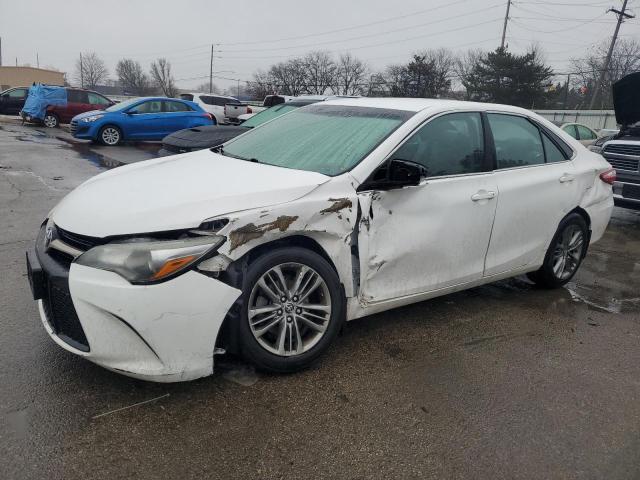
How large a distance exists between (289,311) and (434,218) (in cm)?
123

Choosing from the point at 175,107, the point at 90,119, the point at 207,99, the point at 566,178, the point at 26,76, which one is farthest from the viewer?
the point at 26,76

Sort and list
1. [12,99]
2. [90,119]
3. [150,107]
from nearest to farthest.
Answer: [90,119] → [150,107] → [12,99]

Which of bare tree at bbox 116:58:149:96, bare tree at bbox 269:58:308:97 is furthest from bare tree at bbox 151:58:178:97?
bare tree at bbox 269:58:308:97

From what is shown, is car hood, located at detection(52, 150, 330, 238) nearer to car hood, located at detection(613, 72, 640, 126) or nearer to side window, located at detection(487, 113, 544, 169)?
side window, located at detection(487, 113, 544, 169)

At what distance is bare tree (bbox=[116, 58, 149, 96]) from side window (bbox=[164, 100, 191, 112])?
7383cm

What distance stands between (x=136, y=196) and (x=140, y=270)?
57 cm

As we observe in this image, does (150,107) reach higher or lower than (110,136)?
higher

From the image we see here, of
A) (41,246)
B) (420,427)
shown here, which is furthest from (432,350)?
(41,246)

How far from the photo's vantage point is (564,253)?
4672 mm

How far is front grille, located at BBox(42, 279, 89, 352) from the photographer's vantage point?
252 cm

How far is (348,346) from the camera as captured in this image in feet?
11.3

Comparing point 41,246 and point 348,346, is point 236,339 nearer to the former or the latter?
point 348,346

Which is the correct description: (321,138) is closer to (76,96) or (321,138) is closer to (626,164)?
(626,164)

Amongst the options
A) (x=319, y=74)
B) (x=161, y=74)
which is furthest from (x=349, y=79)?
(x=161, y=74)
